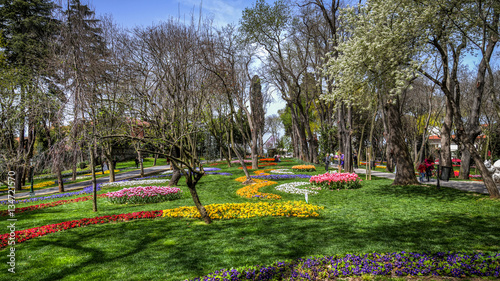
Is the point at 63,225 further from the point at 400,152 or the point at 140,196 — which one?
the point at 400,152

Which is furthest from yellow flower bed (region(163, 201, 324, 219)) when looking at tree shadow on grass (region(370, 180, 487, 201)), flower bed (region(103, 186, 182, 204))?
tree shadow on grass (region(370, 180, 487, 201))

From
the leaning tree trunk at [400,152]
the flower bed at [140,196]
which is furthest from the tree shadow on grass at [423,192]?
the flower bed at [140,196]

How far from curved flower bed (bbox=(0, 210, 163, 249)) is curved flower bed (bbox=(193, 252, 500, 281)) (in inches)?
199

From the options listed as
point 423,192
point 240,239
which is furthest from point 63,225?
point 423,192

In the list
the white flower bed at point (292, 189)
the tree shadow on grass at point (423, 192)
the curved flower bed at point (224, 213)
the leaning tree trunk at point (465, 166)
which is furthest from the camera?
the leaning tree trunk at point (465, 166)

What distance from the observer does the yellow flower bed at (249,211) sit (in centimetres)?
867

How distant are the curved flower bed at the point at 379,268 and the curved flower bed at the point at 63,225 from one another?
505cm

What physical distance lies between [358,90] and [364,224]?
6285 millimetres

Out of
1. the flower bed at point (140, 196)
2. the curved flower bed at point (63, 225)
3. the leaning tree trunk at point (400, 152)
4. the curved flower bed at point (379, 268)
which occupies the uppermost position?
the leaning tree trunk at point (400, 152)

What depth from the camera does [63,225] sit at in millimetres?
7836

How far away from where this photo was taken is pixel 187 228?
7496 mm

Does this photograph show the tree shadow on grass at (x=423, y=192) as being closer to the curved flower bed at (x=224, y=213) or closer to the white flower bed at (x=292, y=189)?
the white flower bed at (x=292, y=189)

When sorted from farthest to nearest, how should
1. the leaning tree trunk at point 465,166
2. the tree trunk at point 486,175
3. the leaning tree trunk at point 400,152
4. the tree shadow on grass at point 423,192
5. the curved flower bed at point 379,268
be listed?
the leaning tree trunk at point 465,166
the leaning tree trunk at point 400,152
the tree shadow on grass at point 423,192
the tree trunk at point 486,175
the curved flower bed at point 379,268

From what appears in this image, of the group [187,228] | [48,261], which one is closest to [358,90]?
[187,228]
